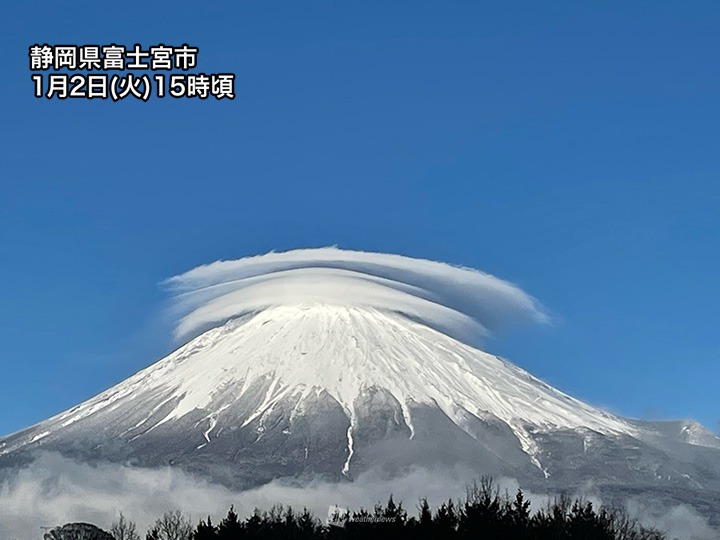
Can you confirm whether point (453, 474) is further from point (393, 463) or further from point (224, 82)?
point (224, 82)

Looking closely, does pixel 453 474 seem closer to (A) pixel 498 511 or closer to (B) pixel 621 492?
(B) pixel 621 492

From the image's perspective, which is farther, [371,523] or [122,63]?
[371,523]

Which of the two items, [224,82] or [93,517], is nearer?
[224,82]

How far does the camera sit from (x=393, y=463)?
643ft

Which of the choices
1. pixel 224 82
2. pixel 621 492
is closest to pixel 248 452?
pixel 621 492

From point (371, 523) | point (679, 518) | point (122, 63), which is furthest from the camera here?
point (679, 518)

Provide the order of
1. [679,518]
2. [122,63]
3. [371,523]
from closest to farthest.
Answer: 1. [122,63]
2. [371,523]
3. [679,518]

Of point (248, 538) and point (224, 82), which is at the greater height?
point (224, 82)

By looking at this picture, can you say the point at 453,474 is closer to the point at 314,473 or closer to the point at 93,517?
the point at 314,473

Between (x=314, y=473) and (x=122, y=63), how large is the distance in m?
154

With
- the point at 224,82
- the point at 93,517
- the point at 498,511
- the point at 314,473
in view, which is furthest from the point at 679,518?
the point at 224,82

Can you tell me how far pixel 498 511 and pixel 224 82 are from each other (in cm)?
2821

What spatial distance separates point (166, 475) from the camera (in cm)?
19788

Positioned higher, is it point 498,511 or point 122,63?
point 122,63
